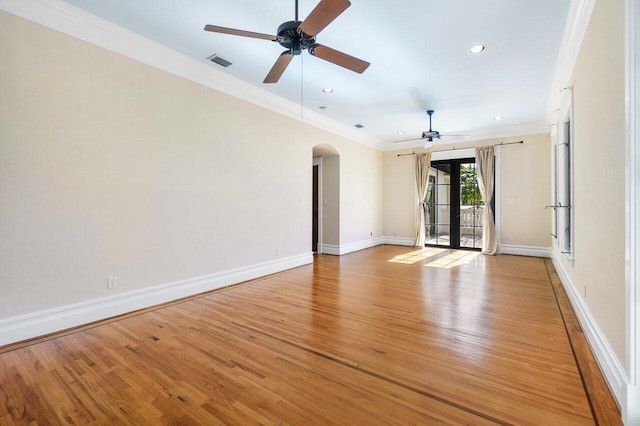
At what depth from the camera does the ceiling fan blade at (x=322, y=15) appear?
6.54 ft

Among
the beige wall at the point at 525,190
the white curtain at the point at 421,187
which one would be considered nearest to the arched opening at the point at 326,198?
the white curtain at the point at 421,187

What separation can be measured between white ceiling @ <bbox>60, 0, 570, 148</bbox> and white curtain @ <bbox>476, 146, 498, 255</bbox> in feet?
5.86

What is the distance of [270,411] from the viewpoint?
1.76 meters

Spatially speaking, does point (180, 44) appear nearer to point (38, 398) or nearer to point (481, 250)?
point (38, 398)

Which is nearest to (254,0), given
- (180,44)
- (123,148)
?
(180,44)

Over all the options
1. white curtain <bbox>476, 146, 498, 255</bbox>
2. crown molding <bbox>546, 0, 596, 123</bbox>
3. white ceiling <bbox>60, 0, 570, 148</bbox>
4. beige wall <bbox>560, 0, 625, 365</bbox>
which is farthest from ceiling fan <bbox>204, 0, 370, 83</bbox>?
white curtain <bbox>476, 146, 498, 255</bbox>

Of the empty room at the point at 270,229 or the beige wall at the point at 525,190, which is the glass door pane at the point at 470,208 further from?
the empty room at the point at 270,229

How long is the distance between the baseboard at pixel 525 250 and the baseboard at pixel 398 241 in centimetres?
223

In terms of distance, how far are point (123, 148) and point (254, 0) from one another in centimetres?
206

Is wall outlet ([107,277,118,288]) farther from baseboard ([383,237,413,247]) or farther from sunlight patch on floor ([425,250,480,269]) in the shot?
baseboard ([383,237,413,247])

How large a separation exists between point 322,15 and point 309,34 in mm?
285

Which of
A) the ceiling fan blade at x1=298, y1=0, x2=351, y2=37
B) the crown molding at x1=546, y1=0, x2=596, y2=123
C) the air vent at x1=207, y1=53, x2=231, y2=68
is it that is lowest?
the ceiling fan blade at x1=298, y1=0, x2=351, y2=37

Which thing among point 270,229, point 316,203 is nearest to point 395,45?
point 270,229

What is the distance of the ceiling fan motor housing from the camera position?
7.87 ft
